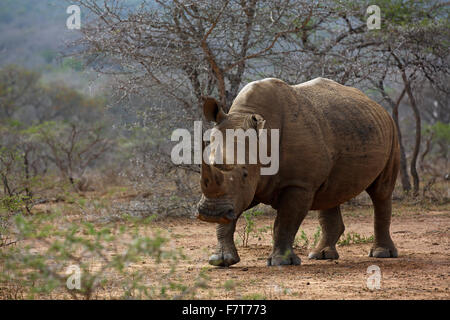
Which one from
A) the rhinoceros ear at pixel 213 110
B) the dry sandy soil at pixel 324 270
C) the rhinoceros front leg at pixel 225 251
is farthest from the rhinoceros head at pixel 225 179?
the rhinoceros front leg at pixel 225 251

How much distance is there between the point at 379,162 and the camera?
279 inches

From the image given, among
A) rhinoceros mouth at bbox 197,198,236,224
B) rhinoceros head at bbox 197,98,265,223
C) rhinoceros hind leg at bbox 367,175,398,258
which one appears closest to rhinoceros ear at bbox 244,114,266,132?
rhinoceros head at bbox 197,98,265,223

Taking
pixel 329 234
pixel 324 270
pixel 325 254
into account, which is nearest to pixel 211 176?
pixel 324 270

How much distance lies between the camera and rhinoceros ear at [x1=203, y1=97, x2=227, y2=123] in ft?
19.5

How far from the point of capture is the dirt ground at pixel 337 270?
4941mm

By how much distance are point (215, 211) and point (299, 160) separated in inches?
51.3

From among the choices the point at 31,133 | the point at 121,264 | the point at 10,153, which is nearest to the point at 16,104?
the point at 31,133

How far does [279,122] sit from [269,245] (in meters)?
2.54

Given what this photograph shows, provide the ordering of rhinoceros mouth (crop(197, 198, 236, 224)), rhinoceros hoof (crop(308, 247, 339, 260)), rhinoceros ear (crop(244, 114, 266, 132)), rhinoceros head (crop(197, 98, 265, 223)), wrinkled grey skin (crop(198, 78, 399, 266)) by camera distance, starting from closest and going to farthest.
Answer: rhinoceros head (crop(197, 98, 265, 223)) → rhinoceros mouth (crop(197, 198, 236, 224)) → wrinkled grey skin (crop(198, 78, 399, 266)) → rhinoceros ear (crop(244, 114, 266, 132)) → rhinoceros hoof (crop(308, 247, 339, 260))

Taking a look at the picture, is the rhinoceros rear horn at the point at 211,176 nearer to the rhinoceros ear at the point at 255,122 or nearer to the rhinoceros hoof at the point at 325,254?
the rhinoceros ear at the point at 255,122

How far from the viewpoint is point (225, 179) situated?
5.38 metres

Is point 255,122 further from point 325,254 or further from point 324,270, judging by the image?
point 325,254

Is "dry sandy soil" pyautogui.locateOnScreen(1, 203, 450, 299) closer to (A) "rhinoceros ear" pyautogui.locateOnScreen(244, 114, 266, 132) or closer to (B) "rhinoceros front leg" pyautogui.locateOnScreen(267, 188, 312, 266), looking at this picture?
(B) "rhinoceros front leg" pyautogui.locateOnScreen(267, 188, 312, 266)

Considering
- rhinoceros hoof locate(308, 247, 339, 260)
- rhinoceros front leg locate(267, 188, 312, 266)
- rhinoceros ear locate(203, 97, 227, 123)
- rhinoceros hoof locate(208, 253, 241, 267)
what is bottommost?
rhinoceros hoof locate(308, 247, 339, 260)
